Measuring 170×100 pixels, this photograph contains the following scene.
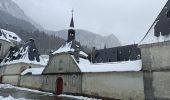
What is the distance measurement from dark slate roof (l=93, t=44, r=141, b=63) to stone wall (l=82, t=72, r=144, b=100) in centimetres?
2657

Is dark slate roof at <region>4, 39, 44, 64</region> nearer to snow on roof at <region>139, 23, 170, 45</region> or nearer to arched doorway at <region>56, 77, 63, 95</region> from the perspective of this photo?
arched doorway at <region>56, 77, 63, 95</region>

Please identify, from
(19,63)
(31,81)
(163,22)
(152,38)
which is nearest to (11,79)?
(19,63)

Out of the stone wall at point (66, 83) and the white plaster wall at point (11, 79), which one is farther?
the white plaster wall at point (11, 79)

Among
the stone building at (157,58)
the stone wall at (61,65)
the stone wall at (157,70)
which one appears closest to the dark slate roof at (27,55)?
the stone wall at (61,65)

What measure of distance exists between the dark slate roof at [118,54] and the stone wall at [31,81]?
20112 millimetres

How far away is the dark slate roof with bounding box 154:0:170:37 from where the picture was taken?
774 inches

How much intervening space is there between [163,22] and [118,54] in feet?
114

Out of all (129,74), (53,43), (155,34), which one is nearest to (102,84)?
(129,74)

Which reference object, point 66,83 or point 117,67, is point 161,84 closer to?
point 117,67

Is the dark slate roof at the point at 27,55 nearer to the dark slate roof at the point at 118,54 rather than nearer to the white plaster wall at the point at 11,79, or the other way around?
the white plaster wall at the point at 11,79

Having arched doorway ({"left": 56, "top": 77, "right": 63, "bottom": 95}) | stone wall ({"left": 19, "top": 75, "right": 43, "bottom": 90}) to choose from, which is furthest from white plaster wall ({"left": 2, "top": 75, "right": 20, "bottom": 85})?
arched doorway ({"left": 56, "top": 77, "right": 63, "bottom": 95})

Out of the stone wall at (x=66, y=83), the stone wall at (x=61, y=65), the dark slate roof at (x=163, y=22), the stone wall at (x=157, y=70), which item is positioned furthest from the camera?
the stone wall at (x=61, y=65)

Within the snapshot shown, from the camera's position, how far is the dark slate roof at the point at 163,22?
1967cm

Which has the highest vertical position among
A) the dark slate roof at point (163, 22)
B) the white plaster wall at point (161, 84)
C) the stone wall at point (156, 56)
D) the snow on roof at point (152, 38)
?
the dark slate roof at point (163, 22)
